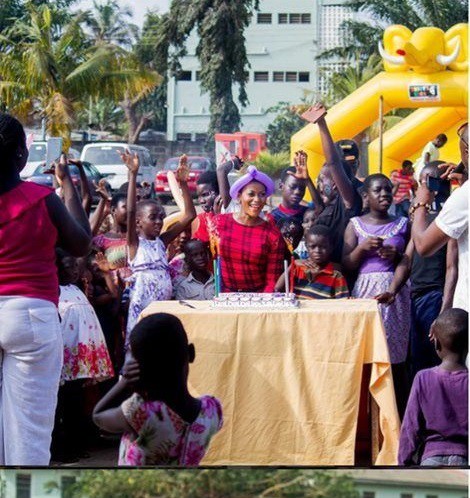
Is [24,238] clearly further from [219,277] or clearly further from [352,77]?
[352,77]

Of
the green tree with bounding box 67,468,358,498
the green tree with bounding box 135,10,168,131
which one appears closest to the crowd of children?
the green tree with bounding box 135,10,168,131

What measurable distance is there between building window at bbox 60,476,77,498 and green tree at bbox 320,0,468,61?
3.51 metres

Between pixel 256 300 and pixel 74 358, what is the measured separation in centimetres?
100

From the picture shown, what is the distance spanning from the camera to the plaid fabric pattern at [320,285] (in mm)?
6156

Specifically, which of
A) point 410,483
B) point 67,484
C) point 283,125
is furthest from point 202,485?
point 283,125

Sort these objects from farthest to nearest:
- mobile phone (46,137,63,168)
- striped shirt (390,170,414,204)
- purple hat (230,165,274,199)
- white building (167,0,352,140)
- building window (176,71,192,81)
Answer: striped shirt (390,170,414,204) < building window (176,71,192,81) < white building (167,0,352,140) < purple hat (230,165,274,199) < mobile phone (46,137,63,168)

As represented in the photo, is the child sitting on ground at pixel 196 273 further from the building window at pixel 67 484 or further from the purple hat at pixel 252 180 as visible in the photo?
the building window at pixel 67 484

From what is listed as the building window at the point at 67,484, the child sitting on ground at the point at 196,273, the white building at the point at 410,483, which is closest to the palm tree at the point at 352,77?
the child sitting on ground at the point at 196,273

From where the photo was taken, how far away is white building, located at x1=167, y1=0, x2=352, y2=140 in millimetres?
6453

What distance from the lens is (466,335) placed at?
4699 mm

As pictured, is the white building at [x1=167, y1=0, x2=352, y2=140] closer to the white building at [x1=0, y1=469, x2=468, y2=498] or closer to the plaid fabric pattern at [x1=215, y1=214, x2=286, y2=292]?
the plaid fabric pattern at [x1=215, y1=214, x2=286, y2=292]

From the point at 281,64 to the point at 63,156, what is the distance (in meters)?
2.20

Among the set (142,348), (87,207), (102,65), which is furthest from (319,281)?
(142,348)

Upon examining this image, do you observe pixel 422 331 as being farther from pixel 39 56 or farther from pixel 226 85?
pixel 39 56
